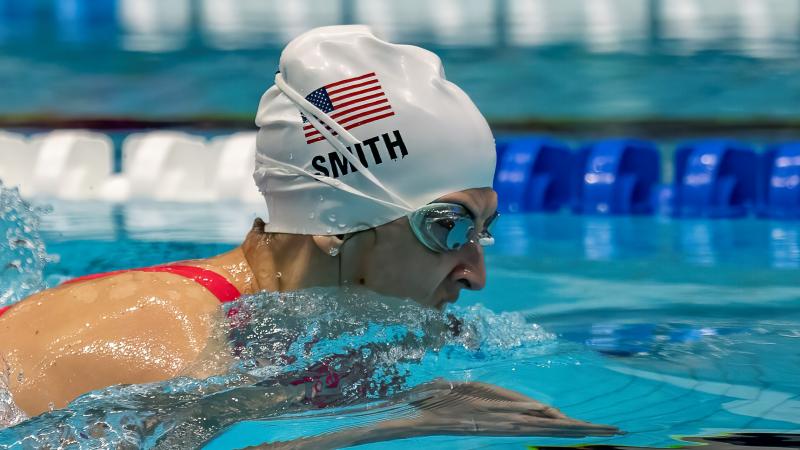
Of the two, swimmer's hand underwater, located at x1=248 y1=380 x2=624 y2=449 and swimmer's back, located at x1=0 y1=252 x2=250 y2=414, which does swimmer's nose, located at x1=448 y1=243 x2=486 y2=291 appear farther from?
swimmer's back, located at x1=0 y1=252 x2=250 y2=414

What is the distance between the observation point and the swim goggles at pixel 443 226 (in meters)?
2.17

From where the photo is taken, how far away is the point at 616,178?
20.4 ft

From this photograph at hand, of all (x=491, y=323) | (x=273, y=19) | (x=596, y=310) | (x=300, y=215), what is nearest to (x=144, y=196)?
(x=596, y=310)

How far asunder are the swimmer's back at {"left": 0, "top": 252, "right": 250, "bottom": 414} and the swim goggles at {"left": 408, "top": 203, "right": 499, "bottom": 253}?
413 mm

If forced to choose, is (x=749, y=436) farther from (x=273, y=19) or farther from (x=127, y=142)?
(x=273, y=19)

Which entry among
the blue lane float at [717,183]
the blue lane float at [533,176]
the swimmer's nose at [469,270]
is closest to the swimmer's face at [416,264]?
the swimmer's nose at [469,270]

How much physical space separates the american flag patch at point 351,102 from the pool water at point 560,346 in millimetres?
337

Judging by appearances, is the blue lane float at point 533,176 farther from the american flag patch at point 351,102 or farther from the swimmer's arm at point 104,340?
the swimmer's arm at point 104,340

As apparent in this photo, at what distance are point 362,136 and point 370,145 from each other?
0.9 inches

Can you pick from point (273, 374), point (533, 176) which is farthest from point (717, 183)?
point (273, 374)

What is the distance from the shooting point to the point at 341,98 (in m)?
2.19

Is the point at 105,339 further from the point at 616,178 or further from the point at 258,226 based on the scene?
the point at 616,178

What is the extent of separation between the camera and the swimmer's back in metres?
1.95

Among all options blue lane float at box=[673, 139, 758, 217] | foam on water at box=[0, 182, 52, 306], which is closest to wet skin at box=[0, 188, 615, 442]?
foam on water at box=[0, 182, 52, 306]
